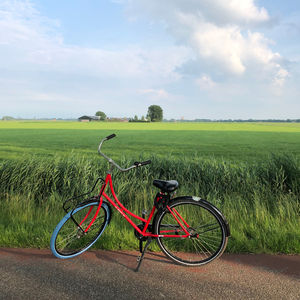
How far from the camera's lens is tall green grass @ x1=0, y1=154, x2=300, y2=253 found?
3693 mm

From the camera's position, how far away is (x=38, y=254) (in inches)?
133

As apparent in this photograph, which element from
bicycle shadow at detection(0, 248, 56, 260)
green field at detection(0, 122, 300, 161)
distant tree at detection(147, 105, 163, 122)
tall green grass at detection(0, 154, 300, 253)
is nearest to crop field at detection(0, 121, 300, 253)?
tall green grass at detection(0, 154, 300, 253)

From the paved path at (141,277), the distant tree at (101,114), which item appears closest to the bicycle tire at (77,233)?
the paved path at (141,277)

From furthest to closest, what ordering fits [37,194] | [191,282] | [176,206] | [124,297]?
[37,194], [176,206], [191,282], [124,297]

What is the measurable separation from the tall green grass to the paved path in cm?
33

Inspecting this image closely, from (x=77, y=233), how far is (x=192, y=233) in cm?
157

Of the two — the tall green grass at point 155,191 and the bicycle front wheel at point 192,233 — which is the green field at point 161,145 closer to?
the tall green grass at point 155,191

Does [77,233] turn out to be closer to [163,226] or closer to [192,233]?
[163,226]

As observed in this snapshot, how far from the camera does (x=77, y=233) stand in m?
3.44

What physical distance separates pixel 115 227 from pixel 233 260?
1820mm

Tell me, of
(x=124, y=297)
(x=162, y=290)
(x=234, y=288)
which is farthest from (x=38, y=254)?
(x=234, y=288)

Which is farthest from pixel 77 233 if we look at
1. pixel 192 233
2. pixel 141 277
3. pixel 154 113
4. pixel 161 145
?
pixel 154 113

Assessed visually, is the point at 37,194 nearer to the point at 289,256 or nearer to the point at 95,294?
the point at 95,294

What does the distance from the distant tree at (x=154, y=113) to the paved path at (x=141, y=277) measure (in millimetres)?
139607
